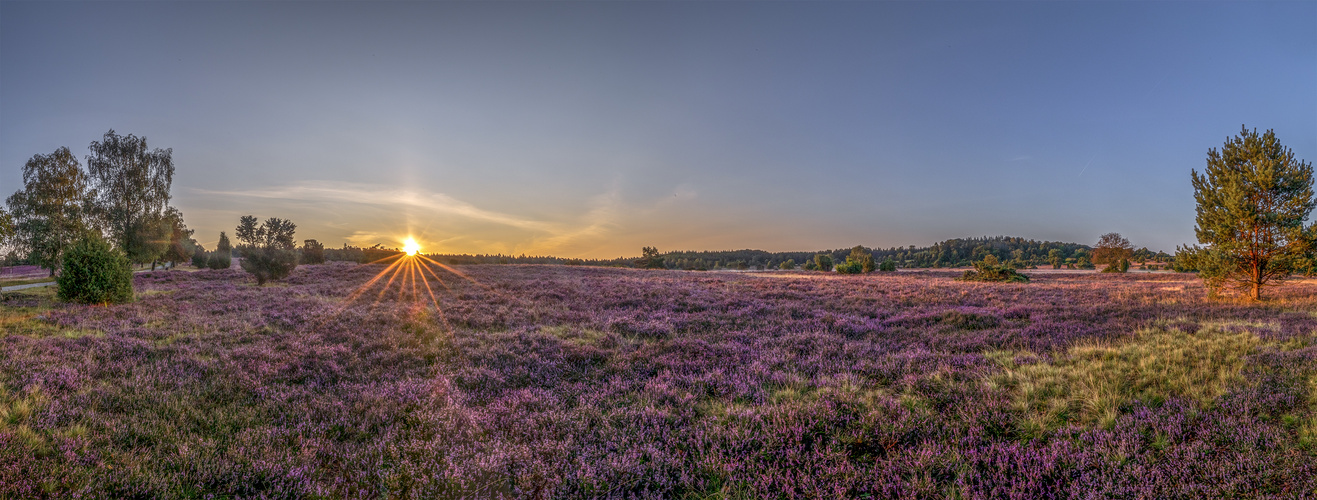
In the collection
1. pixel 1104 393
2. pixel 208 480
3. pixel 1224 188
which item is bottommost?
pixel 208 480

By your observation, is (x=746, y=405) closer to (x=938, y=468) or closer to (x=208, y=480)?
(x=938, y=468)

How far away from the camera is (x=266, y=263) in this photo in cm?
2833

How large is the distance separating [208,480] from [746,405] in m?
5.41

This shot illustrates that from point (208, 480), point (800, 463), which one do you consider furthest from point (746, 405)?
point (208, 480)

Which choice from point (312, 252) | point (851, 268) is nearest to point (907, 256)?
point (851, 268)

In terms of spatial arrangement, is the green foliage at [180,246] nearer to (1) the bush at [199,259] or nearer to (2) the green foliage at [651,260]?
(1) the bush at [199,259]

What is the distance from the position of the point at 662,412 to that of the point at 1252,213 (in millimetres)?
24391

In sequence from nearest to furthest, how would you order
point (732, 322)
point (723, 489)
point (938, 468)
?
point (723, 489)
point (938, 468)
point (732, 322)

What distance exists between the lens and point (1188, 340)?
8344 mm

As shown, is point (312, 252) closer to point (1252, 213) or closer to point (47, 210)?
point (47, 210)

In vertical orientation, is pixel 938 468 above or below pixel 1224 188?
below

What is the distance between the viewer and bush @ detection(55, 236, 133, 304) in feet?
50.6

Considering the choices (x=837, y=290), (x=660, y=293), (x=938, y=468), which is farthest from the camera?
(x=837, y=290)

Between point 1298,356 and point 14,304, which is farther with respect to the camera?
point 14,304
